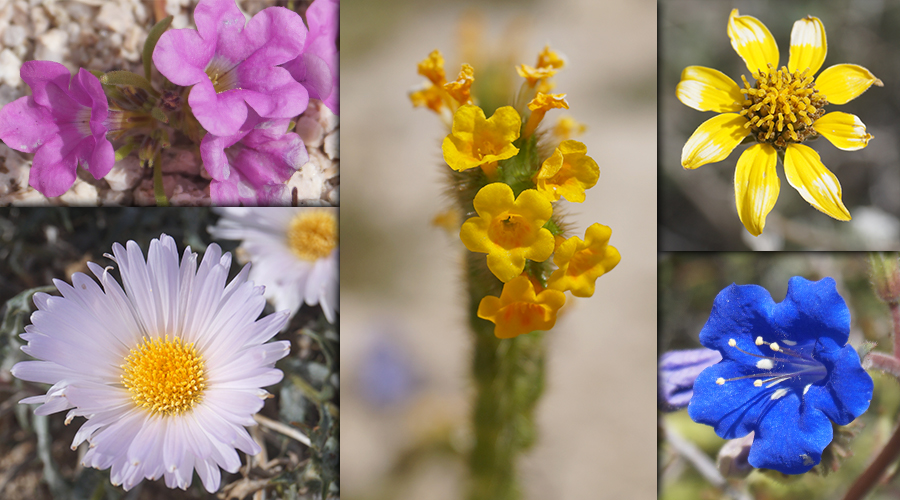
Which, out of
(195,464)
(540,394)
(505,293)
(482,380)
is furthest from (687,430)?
(195,464)

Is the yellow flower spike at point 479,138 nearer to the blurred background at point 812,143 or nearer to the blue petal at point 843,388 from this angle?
the blurred background at point 812,143

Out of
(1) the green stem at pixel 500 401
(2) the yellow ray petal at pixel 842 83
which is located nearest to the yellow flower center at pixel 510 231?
(1) the green stem at pixel 500 401

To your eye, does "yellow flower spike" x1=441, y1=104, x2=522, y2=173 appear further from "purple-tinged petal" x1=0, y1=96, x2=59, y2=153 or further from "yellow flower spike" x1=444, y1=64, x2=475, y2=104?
"purple-tinged petal" x1=0, y1=96, x2=59, y2=153

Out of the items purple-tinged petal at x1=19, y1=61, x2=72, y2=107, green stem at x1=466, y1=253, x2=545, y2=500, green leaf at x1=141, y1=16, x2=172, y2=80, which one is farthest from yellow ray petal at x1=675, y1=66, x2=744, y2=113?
purple-tinged petal at x1=19, y1=61, x2=72, y2=107

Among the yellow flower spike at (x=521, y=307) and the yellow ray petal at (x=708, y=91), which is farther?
the yellow ray petal at (x=708, y=91)

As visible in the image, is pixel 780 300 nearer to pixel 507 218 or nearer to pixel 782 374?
pixel 782 374

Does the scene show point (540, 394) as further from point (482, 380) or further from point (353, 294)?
point (353, 294)

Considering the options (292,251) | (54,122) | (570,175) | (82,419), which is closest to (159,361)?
(82,419)
